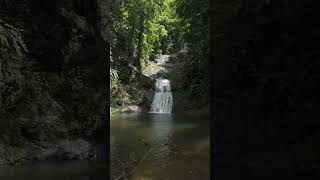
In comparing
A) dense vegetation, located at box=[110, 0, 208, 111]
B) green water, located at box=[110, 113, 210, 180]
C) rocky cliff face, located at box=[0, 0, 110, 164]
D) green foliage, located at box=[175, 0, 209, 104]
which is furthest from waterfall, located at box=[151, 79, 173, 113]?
rocky cliff face, located at box=[0, 0, 110, 164]

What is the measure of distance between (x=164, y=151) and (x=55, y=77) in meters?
3.50

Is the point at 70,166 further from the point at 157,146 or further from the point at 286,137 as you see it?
the point at 286,137

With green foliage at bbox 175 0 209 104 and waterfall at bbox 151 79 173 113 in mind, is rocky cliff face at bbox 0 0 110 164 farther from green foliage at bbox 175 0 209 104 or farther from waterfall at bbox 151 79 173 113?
waterfall at bbox 151 79 173 113

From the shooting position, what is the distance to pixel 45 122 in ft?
23.7

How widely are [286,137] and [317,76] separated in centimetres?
59

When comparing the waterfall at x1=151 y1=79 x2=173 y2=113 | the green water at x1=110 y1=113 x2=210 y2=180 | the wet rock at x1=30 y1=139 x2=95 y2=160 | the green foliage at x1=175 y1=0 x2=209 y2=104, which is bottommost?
the green water at x1=110 y1=113 x2=210 y2=180

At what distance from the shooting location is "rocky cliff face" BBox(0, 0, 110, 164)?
593cm

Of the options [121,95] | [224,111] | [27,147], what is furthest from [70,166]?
[121,95]

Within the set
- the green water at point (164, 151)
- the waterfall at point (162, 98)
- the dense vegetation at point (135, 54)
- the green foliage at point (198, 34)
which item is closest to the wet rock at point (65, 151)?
the green water at point (164, 151)

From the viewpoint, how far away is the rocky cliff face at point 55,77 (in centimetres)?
593

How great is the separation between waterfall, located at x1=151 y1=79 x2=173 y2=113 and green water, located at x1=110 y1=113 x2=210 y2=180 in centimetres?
758

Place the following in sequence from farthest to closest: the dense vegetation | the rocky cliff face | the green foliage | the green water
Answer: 1. the dense vegetation
2. the green foliage
3. the green water
4. the rocky cliff face

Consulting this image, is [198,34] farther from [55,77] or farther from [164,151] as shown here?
[55,77]

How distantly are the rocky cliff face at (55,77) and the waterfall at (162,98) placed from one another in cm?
1352
